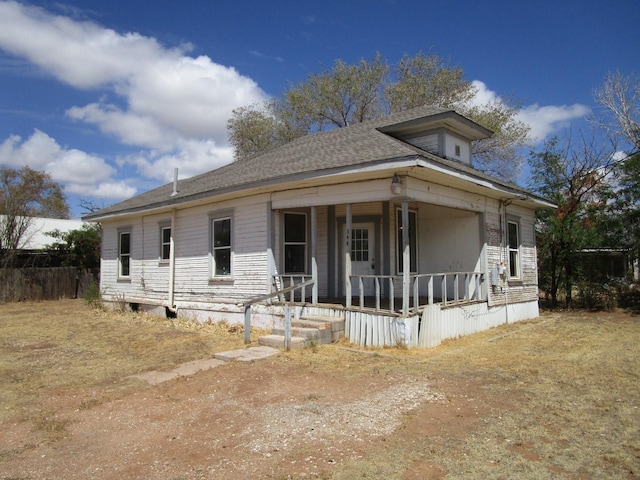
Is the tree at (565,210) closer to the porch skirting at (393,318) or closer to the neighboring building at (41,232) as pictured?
the porch skirting at (393,318)

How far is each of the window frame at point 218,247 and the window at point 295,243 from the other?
1.47 m

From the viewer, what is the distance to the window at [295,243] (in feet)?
40.5

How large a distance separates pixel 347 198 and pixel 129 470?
6.97m

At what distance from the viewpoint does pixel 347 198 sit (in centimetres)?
1020

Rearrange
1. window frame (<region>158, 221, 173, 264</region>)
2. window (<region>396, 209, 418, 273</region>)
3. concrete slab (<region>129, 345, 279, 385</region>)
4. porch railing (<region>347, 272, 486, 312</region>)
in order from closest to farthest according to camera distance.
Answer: concrete slab (<region>129, 345, 279, 385</region>) < porch railing (<region>347, 272, 486, 312</region>) < window (<region>396, 209, 418, 273</region>) < window frame (<region>158, 221, 173, 264</region>)

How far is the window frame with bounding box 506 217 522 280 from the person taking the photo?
13930 mm

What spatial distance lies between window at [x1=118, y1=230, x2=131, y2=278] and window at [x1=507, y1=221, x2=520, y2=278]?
12651 mm

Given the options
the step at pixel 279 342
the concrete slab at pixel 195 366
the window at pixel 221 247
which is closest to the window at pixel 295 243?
the window at pixel 221 247

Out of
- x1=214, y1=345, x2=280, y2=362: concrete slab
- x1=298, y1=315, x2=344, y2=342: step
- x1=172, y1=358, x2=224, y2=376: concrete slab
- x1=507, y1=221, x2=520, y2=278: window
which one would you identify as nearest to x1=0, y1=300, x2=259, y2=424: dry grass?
x1=172, y1=358, x2=224, y2=376: concrete slab

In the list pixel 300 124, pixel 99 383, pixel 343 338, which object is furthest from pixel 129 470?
pixel 300 124

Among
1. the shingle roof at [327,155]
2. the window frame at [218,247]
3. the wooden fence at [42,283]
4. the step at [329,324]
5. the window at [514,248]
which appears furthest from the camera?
the wooden fence at [42,283]

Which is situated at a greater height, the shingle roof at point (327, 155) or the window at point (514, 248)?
the shingle roof at point (327, 155)

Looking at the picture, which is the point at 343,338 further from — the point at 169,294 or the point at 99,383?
the point at 169,294

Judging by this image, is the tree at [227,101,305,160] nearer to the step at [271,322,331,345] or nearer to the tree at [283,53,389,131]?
the tree at [283,53,389,131]
